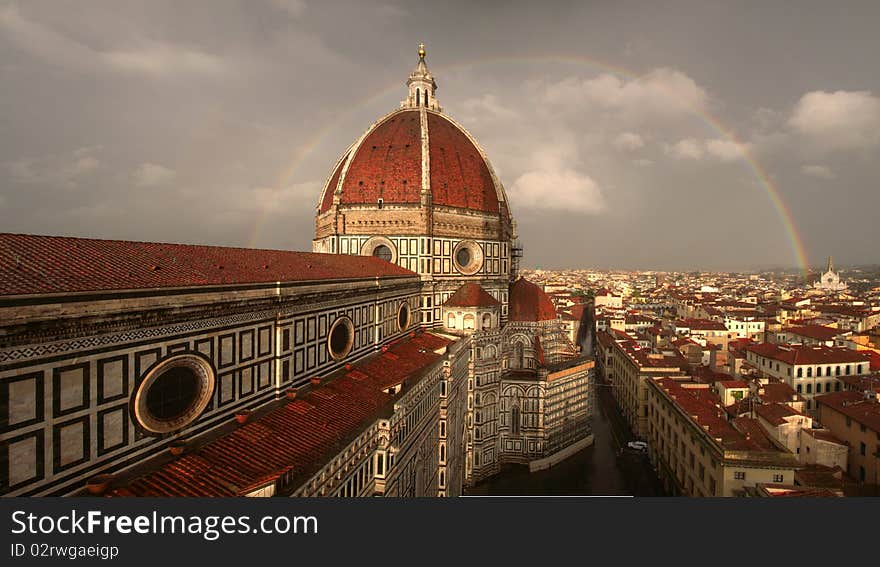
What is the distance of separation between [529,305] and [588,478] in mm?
12583

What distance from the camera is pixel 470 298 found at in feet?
97.7

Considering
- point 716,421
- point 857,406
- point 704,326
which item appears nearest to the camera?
point 716,421

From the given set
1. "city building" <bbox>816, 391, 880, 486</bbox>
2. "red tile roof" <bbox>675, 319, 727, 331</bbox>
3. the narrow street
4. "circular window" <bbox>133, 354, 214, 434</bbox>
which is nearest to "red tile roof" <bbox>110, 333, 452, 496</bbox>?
"circular window" <bbox>133, 354, 214, 434</bbox>

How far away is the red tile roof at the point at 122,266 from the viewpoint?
858 cm

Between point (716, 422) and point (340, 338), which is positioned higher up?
point (340, 338)

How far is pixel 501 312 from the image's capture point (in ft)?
112

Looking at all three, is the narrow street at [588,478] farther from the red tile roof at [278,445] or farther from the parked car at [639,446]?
the red tile roof at [278,445]

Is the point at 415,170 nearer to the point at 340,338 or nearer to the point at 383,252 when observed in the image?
the point at 383,252

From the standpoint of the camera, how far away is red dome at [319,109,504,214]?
31.7 metres

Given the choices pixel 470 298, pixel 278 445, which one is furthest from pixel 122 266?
pixel 470 298

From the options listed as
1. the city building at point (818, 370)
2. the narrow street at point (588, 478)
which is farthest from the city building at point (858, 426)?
the narrow street at point (588, 478)

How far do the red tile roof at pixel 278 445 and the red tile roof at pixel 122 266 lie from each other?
3.87 m

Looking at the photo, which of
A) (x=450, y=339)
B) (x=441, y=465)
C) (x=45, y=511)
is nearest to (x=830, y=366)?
(x=450, y=339)

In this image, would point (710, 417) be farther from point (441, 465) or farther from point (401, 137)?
point (401, 137)
